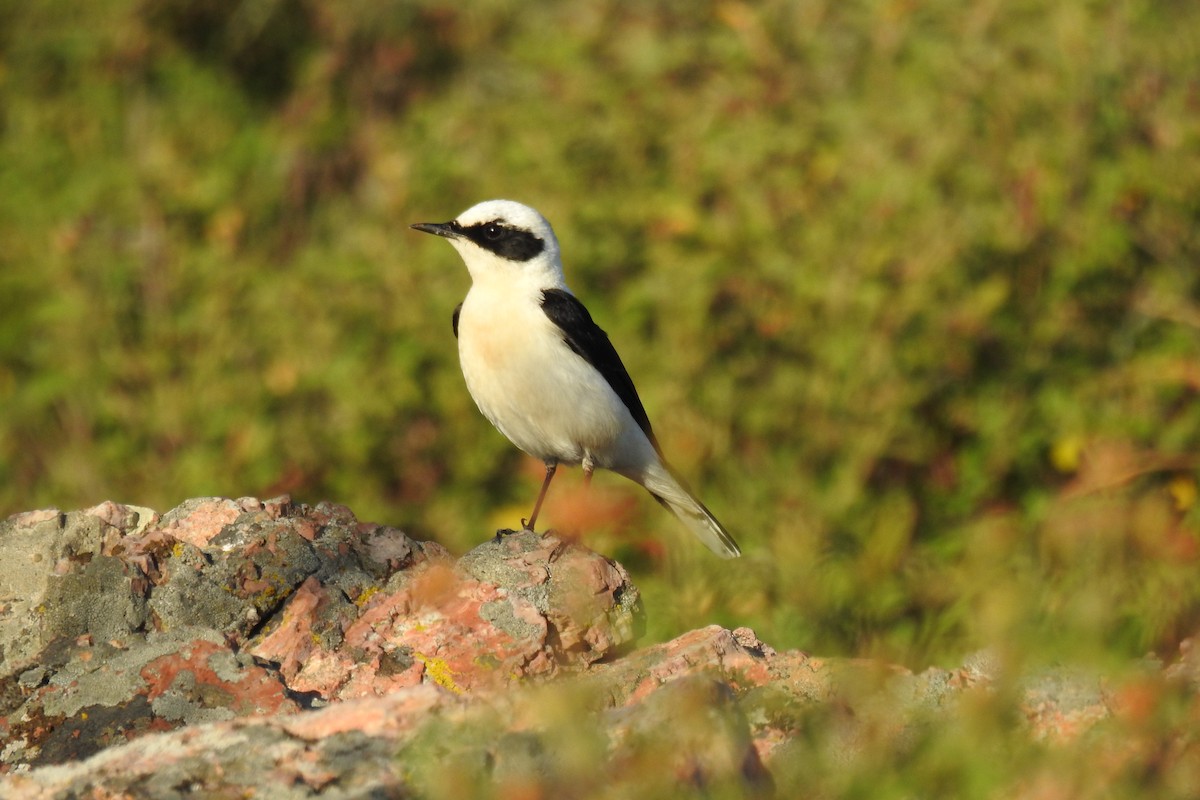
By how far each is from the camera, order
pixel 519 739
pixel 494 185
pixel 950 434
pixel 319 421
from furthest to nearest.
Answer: pixel 494 185
pixel 319 421
pixel 950 434
pixel 519 739

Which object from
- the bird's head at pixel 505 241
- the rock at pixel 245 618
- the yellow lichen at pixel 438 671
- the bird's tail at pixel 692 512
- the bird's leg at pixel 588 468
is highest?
the bird's head at pixel 505 241

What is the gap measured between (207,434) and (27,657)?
4564 millimetres

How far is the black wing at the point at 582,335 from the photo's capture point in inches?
232

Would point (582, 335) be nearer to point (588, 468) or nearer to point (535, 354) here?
point (535, 354)

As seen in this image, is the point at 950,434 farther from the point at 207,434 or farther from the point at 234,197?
the point at 234,197

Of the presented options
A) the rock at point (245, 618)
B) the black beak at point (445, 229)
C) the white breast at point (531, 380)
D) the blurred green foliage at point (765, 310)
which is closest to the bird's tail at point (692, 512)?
the blurred green foliage at point (765, 310)

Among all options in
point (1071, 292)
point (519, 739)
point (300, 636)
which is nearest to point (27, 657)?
point (300, 636)

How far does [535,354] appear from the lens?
5707 millimetres

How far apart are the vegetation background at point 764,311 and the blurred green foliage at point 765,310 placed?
2 centimetres

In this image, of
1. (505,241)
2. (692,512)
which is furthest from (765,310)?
(505,241)

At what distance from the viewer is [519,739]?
2.88m

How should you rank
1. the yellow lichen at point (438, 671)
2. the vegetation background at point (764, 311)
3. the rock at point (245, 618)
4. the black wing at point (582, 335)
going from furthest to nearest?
the vegetation background at point (764, 311) < the black wing at point (582, 335) < the yellow lichen at point (438, 671) < the rock at point (245, 618)

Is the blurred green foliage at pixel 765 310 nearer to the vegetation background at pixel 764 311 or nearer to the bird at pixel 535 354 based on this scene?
the vegetation background at pixel 764 311

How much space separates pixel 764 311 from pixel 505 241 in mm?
2309
